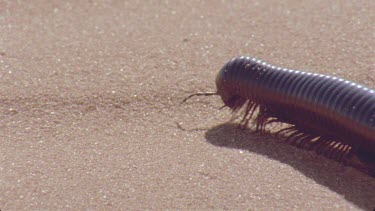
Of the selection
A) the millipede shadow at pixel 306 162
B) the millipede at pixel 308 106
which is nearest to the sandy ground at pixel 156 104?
the millipede shadow at pixel 306 162

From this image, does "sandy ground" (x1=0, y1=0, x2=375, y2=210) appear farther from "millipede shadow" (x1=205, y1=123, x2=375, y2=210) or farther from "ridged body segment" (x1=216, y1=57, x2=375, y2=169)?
"ridged body segment" (x1=216, y1=57, x2=375, y2=169)

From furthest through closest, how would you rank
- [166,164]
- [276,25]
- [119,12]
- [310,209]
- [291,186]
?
[119,12], [276,25], [166,164], [291,186], [310,209]

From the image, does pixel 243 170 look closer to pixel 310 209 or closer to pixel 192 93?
pixel 310 209

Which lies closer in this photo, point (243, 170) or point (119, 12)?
point (243, 170)

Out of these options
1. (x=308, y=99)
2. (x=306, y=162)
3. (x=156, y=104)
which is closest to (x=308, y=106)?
(x=308, y=99)

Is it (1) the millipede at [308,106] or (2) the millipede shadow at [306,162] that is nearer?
(2) the millipede shadow at [306,162]

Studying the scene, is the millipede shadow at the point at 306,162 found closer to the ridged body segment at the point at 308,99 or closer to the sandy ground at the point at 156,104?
the sandy ground at the point at 156,104

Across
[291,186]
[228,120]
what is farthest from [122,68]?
[291,186]
